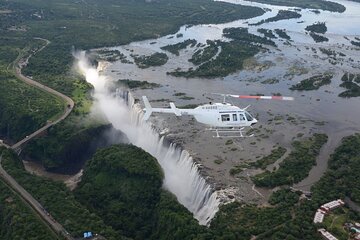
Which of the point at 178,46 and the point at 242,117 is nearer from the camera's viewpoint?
the point at 242,117

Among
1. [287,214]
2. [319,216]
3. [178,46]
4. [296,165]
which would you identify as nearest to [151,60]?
[178,46]

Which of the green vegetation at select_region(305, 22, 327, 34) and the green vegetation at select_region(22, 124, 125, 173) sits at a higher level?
the green vegetation at select_region(305, 22, 327, 34)

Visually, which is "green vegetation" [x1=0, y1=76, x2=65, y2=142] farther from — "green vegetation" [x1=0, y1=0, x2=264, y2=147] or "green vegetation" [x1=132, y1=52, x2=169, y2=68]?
"green vegetation" [x1=132, y1=52, x2=169, y2=68]

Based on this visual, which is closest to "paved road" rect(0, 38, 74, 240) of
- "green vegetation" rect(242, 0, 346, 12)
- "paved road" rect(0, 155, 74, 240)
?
"paved road" rect(0, 155, 74, 240)

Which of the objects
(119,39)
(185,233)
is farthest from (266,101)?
(119,39)

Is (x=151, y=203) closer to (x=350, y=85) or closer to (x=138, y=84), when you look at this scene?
(x=138, y=84)

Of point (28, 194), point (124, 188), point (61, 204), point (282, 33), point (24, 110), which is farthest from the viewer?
point (282, 33)

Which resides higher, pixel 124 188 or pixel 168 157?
pixel 168 157
